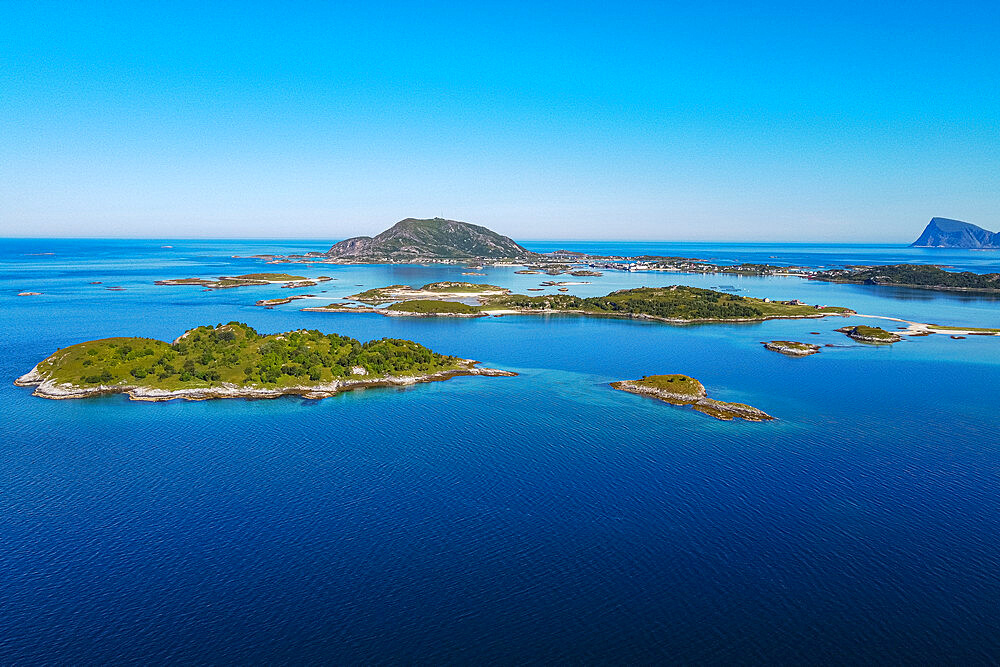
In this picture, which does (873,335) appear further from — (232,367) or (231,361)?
(231,361)

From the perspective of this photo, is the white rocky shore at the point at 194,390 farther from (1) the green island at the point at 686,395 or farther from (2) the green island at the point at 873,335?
(2) the green island at the point at 873,335

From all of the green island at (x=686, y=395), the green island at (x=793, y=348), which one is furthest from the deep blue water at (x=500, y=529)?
the green island at (x=793, y=348)

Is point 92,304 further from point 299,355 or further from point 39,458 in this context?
point 39,458

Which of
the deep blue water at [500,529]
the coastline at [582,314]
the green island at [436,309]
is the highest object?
the green island at [436,309]

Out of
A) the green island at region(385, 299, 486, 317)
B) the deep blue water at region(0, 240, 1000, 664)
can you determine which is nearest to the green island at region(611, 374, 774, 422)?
the deep blue water at region(0, 240, 1000, 664)

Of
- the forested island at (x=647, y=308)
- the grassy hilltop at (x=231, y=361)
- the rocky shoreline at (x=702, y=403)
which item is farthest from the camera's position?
the forested island at (x=647, y=308)

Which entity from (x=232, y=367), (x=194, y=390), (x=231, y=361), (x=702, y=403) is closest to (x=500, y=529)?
(x=702, y=403)
